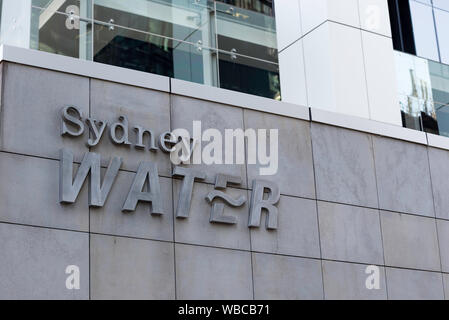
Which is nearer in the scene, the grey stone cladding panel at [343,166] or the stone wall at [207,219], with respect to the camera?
the stone wall at [207,219]

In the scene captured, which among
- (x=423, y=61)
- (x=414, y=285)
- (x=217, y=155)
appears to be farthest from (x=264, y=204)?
(x=423, y=61)

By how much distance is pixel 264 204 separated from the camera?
15.7 meters

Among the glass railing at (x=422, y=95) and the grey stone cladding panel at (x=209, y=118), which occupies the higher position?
the glass railing at (x=422, y=95)

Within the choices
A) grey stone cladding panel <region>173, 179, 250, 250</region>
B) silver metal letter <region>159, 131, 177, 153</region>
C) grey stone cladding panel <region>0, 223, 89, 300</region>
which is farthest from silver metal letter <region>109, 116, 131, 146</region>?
grey stone cladding panel <region>0, 223, 89, 300</region>

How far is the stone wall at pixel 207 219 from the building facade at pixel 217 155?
25 millimetres

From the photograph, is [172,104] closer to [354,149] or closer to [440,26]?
[354,149]

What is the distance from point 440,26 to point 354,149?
18.6 feet

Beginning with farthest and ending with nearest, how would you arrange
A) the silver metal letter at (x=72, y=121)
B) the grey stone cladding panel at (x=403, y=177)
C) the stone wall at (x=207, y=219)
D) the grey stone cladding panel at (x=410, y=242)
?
the grey stone cladding panel at (x=403, y=177) < the grey stone cladding panel at (x=410, y=242) < the silver metal letter at (x=72, y=121) < the stone wall at (x=207, y=219)

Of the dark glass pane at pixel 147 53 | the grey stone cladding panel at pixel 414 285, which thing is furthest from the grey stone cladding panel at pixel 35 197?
the grey stone cladding panel at pixel 414 285

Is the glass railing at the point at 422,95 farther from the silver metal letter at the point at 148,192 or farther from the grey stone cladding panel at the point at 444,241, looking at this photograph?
the silver metal letter at the point at 148,192

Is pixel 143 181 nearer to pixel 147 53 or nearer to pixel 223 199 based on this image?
pixel 223 199

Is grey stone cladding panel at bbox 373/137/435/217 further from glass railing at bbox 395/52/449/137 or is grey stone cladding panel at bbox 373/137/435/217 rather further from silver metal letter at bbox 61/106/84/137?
silver metal letter at bbox 61/106/84/137

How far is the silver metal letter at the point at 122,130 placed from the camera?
14570 millimetres
